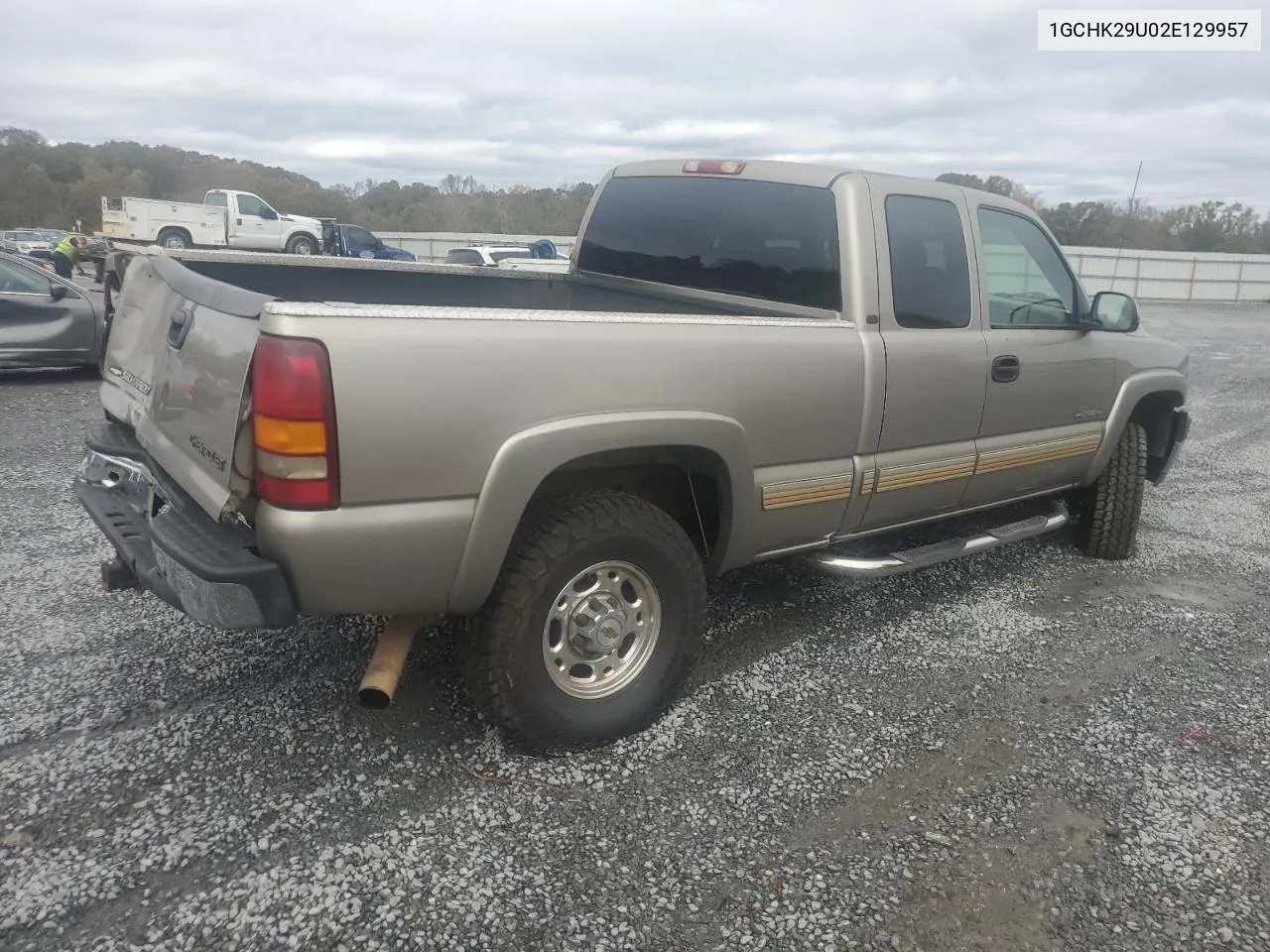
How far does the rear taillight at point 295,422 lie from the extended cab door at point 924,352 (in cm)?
209

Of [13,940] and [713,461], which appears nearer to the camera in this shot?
[13,940]

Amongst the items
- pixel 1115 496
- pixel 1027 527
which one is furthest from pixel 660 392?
pixel 1115 496

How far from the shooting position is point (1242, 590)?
475cm

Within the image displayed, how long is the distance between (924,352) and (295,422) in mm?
2402

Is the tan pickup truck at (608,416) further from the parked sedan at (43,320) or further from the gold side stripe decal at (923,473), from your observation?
the parked sedan at (43,320)

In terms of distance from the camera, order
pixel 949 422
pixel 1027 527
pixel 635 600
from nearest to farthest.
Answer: pixel 635 600 < pixel 949 422 < pixel 1027 527

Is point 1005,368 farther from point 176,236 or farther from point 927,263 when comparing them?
point 176,236

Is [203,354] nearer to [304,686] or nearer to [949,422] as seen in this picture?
[304,686]

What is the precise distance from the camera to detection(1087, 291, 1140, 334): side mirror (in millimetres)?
4422

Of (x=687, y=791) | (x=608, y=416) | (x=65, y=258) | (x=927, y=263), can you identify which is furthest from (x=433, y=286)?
(x=65, y=258)

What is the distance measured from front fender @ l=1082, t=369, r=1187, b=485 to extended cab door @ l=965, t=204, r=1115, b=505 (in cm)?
6

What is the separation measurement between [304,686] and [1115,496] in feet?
13.8

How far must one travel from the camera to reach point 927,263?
12.1 feet

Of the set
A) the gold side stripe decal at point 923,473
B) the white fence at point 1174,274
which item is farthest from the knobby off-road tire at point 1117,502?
the white fence at point 1174,274
